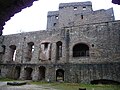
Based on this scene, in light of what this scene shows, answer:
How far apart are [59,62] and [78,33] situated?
399cm

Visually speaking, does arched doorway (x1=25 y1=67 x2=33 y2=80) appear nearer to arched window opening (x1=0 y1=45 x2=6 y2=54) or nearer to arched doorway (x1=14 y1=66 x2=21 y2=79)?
arched doorway (x1=14 y1=66 x2=21 y2=79)

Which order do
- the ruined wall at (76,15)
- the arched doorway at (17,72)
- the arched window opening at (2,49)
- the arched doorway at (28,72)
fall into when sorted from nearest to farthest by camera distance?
the arched doorway at (28,72), the arched doorway at (17,72), the ruined wall at (76,15), the arched window opening at (2,49)

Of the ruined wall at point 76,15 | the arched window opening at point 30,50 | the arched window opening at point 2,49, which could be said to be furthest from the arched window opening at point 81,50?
the arched window opening at point 2,49

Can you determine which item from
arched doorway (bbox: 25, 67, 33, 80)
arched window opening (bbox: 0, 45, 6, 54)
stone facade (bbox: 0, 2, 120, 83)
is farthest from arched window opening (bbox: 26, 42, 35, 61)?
arched window opening (bbox: 0, 45, 6, 54)

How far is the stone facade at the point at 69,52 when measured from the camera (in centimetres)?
Answer: 1570

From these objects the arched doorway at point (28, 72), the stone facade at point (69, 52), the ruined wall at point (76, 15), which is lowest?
the arched doorway at point (28, 72)

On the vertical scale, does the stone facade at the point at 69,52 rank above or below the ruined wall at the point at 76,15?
below

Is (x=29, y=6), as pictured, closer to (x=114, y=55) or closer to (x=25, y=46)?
(x=114, y=55)

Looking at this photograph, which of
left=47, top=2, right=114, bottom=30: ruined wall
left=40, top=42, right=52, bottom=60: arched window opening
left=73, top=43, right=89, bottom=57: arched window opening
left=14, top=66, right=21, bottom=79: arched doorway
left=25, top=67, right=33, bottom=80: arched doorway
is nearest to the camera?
left=73, top=43, right=89, bottom=57: arched window opening

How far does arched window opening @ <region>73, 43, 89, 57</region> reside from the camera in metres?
18.2

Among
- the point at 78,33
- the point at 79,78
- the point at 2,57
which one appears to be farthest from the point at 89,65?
the point at 2,57

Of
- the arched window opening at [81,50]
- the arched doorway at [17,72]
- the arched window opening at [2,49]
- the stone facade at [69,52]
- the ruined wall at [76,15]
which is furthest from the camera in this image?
the arched window opening at [2,49]

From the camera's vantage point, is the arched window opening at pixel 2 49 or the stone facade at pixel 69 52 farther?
the arched window opening at pixel 2 49

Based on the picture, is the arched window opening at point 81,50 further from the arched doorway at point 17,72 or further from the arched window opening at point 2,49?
the arched window opening at point 2,49
